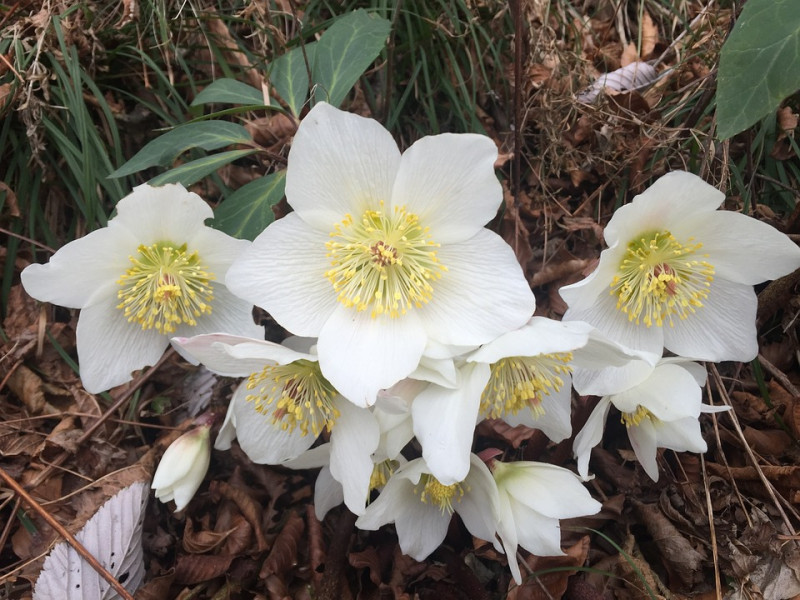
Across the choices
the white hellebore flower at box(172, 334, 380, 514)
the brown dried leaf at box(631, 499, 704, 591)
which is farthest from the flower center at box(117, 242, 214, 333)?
the brown dried leaf at box(631, 499, 704, 591)

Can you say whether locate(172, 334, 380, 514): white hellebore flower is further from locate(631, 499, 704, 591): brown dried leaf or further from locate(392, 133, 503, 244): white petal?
locate(631, 499, 704, 591): brown dried leaf

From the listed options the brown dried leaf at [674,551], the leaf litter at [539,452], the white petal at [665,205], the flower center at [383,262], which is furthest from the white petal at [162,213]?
the brown dried leaf at [674,551]

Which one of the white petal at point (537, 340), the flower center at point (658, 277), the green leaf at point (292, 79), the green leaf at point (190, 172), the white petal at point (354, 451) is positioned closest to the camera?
the white petal at point (537, 340)

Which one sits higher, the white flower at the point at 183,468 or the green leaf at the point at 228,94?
the green leaf at the point at 228,94

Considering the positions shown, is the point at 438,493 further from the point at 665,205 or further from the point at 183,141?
the point at 183,141

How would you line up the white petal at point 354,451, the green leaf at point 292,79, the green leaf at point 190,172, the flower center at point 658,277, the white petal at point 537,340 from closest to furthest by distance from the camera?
the white petal at point 537,340 < the white petal at point 354,451 < the flower center at point 658,277 < the green leaf at point 190,172 < the green leaf at point 292,79

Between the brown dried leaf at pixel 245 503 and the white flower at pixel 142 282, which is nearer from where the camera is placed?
the white flower at pixel 142 282

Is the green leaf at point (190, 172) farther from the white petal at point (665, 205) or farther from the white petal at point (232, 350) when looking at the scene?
the white petal at point (665, 205)

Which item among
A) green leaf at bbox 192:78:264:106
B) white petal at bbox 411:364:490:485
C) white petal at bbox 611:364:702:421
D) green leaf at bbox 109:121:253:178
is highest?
green leaf at bbox 192:78:264:106
